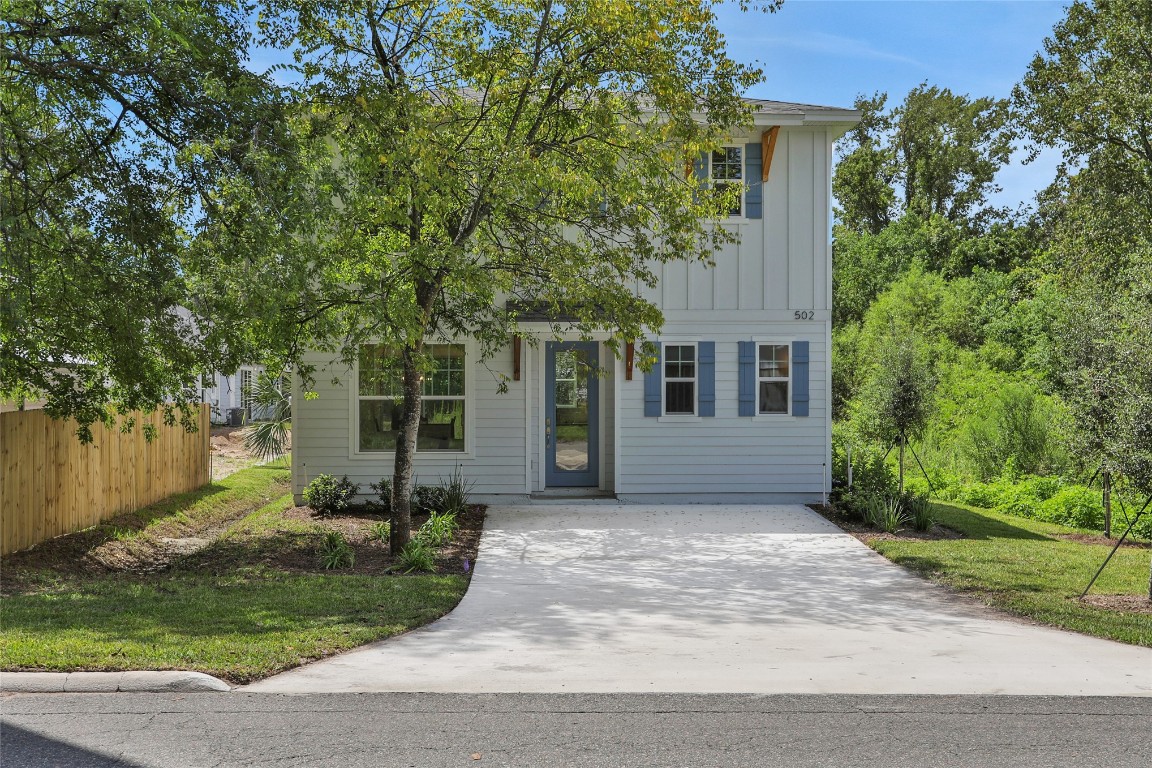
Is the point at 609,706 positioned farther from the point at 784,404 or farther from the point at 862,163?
the point at 862,163

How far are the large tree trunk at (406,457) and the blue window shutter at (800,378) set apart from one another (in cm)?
662

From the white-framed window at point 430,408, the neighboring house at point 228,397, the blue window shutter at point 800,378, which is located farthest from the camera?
the neighboring house at point 228,397

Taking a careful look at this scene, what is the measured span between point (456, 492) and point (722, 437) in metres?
4.32

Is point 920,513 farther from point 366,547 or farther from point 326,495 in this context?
point 326,495

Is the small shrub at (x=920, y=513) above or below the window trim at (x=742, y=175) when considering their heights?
below

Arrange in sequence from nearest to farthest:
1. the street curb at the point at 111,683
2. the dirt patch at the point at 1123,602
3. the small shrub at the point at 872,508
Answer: the street curb at the point at 111,683, the dirt patch at the point at 1123,602, the small shrub at the point at 872,508

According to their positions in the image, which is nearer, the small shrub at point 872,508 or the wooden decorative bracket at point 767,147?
the small shrub at point 872,508

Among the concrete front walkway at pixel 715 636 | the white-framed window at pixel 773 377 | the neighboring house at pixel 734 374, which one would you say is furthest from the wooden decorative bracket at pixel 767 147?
the concrete front walkway at pixel 715 636

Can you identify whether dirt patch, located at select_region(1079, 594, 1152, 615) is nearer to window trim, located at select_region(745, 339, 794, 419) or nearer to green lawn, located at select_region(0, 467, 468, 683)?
green lawn, located at select_region(0, 467, 468, 683)

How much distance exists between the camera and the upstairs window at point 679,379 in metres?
15.1

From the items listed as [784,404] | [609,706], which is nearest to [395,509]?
[609,706]

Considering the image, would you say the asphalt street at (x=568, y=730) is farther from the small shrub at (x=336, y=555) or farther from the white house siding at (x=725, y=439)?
the white house siding at (x=725, y=439)

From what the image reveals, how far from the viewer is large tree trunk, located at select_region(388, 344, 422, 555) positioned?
10609mm

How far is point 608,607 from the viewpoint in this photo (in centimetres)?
848
